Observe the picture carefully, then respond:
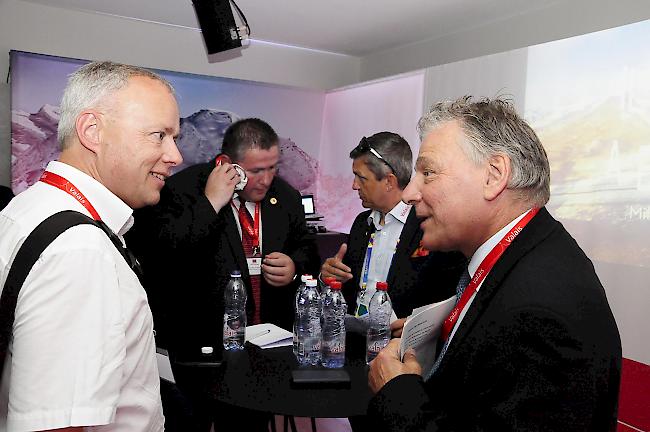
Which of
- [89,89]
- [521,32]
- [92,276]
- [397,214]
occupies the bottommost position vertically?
[92,276]

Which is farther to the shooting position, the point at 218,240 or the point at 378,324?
the point at 218,240

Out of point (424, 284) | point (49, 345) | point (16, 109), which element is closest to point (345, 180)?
point (16, 109)

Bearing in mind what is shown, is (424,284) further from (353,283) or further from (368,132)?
(368,132)

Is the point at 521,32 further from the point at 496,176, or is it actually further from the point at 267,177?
the point at 496,176

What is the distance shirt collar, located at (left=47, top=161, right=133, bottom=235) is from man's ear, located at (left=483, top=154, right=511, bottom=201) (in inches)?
32.3

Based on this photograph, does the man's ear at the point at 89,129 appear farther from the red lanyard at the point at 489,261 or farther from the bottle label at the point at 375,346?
the bottle label at the point at 375,346

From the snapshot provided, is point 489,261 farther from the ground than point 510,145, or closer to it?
closer to it

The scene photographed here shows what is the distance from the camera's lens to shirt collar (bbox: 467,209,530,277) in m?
1.14

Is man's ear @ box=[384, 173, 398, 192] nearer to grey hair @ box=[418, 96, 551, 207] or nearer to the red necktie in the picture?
the red necktie

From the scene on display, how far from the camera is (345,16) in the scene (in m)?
4.58

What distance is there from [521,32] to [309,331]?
3.69 meters

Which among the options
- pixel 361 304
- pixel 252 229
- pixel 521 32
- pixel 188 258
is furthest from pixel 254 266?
pixel 521 32

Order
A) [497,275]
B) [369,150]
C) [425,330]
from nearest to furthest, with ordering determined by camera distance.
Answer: [497,275] → [425,330] → [369,150]

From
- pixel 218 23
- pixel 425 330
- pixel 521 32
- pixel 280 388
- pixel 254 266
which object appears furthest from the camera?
pixel 521 32
